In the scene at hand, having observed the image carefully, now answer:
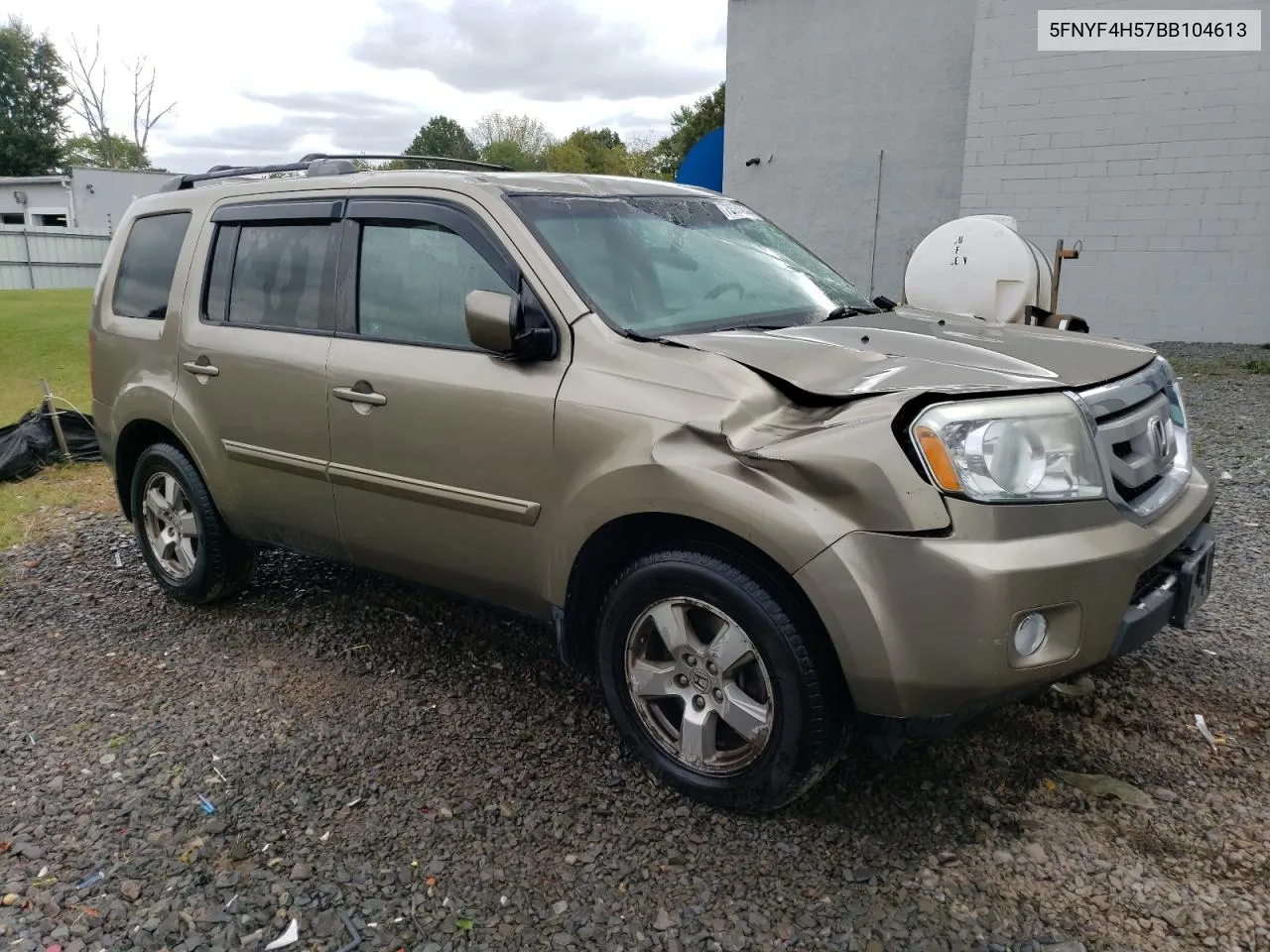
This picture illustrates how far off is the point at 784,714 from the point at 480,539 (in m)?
1.19

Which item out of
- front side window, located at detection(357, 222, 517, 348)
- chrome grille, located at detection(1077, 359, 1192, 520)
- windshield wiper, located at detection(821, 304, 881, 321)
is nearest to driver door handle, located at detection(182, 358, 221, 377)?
front side window, located at detection(357, 222, 517, 348)

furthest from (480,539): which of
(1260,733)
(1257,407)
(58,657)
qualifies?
(1257,407)

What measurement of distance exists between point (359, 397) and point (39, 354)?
566 inches

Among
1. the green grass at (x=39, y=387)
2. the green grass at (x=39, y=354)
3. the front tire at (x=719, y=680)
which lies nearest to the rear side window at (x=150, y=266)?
the green grass at (x=39, y=387)

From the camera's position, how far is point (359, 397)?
138 inches

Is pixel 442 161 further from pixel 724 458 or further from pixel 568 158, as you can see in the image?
pixel 568 158

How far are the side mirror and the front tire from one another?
798 millimetres

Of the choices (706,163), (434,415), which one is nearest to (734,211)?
(434,415)

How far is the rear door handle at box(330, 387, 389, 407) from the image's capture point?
3.45 meters

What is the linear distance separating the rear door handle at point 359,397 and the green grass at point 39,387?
363 centimetres

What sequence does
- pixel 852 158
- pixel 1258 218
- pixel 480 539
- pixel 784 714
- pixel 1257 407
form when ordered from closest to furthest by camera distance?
1. pixel 784 714
2. pixel 480 539
3. pixel 1257 407
4. pixel 1258 218
5. pixel 852 158

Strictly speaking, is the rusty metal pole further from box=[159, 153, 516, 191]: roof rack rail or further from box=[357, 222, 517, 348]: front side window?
box=[357, 222, 517, 348]: front side window

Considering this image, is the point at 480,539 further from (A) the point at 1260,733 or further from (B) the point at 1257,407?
(B) the point at 1257,407

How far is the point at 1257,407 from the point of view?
27.0 ft
